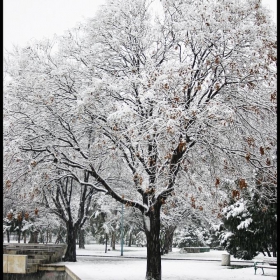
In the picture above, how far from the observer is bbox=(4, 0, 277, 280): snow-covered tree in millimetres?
12062

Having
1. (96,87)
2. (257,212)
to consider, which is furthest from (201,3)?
(257,212)

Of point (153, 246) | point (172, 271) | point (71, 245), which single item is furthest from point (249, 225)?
point (71, 245)

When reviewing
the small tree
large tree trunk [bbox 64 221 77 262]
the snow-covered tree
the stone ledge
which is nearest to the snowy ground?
large tree trunk [bbox 64 221 77 262]

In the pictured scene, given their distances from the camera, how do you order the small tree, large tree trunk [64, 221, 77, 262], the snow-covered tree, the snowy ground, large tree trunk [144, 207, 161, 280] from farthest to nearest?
large tree trunk [64, 221, 77, 262]
the small tree
the snowy ground
large tree trunk [144, 207, 161, 280]
the snow-covered tree

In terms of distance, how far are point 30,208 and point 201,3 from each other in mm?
17641

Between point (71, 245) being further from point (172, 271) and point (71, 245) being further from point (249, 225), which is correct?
point (249, 225)

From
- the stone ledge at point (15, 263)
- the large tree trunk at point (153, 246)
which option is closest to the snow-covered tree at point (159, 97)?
the large tree trunk at point (153, 246)

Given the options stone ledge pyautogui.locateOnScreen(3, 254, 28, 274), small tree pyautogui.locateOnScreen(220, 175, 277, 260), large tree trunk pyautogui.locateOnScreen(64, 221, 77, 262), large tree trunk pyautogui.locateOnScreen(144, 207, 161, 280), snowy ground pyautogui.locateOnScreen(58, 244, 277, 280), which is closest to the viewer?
large tree trunk pyautogui.locateOnScreen(144, 207, 161, 280)

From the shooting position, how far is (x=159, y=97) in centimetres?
1197

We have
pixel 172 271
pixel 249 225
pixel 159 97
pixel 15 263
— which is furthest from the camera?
pixel 249 225

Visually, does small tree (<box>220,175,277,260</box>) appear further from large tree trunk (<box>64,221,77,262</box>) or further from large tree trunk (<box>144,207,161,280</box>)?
large tree trunk (<box>64,221,77,262</box>)

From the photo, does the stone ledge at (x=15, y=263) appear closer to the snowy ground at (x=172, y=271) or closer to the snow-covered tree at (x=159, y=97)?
the snowy ground at (x=172, y=271)

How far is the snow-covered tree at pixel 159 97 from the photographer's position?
12062 millimetres

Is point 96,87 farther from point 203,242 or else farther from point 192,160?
point 203,242
